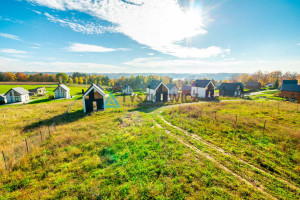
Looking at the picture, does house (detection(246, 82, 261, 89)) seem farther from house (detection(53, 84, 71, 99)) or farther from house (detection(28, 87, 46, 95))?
house (detection(28, 87, 46, 95))

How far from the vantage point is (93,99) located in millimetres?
25203

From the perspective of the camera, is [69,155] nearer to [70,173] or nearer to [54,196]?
[70,173]

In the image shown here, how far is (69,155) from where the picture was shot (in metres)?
9.41

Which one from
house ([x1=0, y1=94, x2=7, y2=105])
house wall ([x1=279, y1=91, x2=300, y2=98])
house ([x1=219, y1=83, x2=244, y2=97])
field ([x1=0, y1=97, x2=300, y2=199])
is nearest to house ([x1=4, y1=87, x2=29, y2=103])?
house ([x1=0, y1=94, x2=7, y2=105])

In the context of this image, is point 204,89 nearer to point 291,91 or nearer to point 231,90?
point 231,90

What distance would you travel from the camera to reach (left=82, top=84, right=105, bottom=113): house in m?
24.7

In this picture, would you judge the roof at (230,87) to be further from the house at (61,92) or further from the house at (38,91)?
the house at (38,91)

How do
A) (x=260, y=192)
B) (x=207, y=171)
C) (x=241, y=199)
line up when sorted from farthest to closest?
(x=207, y=171)
(x=260, y=192)
(x=241, y=199)

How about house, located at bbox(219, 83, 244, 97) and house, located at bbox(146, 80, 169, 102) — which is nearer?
house, located at bbox(146, 80, 169, 102)

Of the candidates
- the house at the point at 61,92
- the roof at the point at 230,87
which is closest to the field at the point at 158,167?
the house at the point at 61,92

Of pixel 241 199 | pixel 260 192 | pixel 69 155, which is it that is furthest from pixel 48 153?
pixel 260 192

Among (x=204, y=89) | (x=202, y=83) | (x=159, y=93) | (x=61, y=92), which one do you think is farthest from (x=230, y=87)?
(x=61, y=92)

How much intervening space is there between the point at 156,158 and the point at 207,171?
342 cm

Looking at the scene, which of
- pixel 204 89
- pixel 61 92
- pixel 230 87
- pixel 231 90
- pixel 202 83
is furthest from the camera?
pixel 230 87
